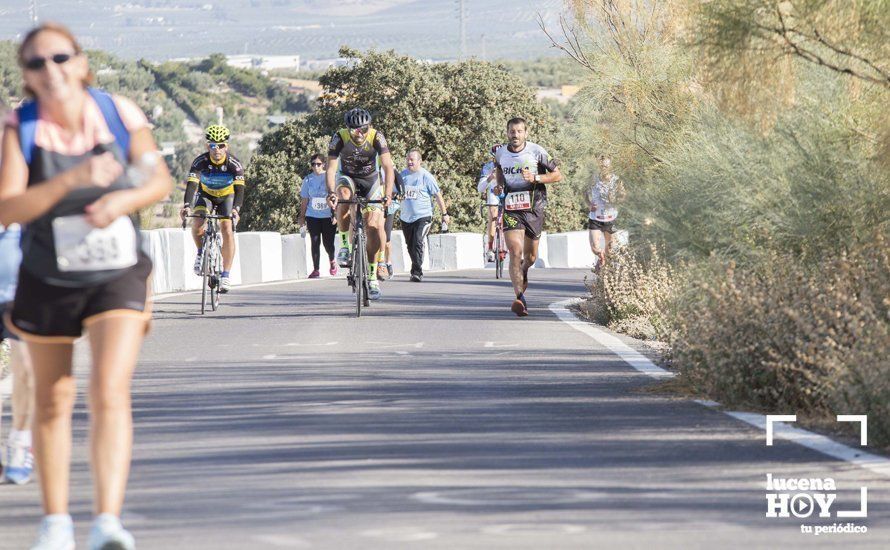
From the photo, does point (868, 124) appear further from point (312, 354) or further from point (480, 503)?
point (480, 503)

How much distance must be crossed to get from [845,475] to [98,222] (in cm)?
364

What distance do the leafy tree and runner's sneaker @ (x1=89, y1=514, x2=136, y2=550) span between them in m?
48.5

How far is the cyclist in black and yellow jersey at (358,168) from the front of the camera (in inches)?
763

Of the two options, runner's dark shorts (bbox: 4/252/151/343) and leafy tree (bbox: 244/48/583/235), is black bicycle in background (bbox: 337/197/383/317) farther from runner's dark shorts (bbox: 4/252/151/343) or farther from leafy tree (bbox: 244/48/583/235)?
leafy tree (bbox: 244/48/583/235)

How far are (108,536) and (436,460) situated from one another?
9.09ft

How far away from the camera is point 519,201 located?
62.8 ft

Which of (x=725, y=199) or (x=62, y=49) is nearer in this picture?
(x=62, y=49)

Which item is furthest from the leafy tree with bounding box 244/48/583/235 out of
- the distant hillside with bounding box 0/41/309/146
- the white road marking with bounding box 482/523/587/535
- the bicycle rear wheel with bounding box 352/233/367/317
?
the distant hillside with bounding box 0/41/309/146

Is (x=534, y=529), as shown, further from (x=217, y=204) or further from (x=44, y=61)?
(x=217, y=204)

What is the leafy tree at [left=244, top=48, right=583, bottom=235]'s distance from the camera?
5662 cm

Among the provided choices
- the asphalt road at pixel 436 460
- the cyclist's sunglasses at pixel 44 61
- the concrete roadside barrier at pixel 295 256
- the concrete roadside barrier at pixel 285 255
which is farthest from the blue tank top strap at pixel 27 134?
the concrete roadside barrier at pixel 295 256

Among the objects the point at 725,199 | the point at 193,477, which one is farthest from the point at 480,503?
the point at 725,199

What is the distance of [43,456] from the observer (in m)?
6.80

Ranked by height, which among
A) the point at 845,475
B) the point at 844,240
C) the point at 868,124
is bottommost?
the point at 845,475
